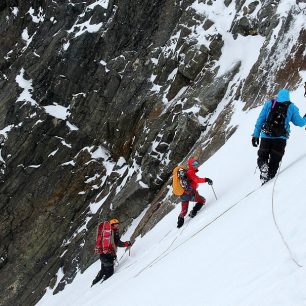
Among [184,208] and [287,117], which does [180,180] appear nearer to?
[184,208]

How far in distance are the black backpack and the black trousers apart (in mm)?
172

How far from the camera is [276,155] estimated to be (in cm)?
845

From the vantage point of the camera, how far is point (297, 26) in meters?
16.9

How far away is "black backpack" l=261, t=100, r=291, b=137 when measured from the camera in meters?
8.22

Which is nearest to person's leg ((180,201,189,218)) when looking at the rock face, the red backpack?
the red backpack

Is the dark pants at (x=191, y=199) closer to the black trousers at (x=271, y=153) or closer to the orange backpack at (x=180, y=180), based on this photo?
the orange backpack at (x=180, y=180)

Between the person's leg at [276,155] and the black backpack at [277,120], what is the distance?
0.16 meters

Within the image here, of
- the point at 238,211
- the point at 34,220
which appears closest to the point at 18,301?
the point at 34,220

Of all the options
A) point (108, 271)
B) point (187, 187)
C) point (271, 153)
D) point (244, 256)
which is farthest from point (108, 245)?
point (244, 256)

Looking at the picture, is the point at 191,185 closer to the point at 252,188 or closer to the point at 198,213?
the point at 198,213

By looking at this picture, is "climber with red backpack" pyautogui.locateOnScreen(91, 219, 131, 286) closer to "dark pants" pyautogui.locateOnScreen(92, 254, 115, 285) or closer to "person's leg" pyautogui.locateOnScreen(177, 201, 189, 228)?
"dark pants" pyautogui.locateOnScreen(92, 254, 115, 285)

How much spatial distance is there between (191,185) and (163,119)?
443 inches

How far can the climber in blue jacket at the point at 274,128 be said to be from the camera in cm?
823

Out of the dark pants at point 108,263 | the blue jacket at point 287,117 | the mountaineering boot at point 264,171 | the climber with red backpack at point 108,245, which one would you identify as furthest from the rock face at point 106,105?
the blue jacket at point 287,117
